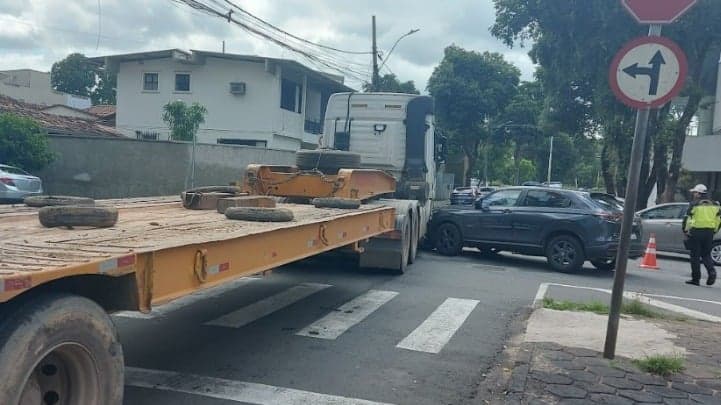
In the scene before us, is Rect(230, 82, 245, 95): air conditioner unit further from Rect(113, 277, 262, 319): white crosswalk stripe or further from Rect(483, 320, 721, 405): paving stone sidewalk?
Rect(483, 320, 721, 405): paving stone sidewalk

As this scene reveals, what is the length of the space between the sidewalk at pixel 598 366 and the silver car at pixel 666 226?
343 inches

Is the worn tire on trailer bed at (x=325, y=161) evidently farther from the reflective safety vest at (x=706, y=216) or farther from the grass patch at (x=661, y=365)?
the reflective safety vest at (x=706, y=216)

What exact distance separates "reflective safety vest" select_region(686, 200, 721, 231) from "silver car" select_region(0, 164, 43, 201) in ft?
48.3

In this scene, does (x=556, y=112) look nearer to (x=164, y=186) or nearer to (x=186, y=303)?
(x=164, y=186)

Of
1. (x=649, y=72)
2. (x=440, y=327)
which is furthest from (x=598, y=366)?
(x=649, y=72)

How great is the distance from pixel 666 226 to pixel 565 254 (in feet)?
16.2

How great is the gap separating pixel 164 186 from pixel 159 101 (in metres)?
12.6

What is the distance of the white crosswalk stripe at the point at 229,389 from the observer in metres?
→ 4.58

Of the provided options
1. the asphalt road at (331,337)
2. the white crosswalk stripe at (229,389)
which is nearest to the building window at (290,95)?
the asphalt road at (331,337)

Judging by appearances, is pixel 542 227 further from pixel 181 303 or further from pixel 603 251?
pixel 181 303

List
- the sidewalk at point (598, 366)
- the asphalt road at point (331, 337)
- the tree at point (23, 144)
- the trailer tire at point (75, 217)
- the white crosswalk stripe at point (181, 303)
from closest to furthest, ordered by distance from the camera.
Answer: the trailer tire at point (75, 217) < the sidewalk at point (598, 366) < the asphalt road at point (331, 337) < the white crosswalk stripe at point (181, 303) < the tree at point (23, 144)

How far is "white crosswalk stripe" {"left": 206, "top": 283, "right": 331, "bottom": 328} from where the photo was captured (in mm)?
6785

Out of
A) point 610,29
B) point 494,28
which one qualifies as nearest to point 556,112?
point 494,28

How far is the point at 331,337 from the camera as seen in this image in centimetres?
635
